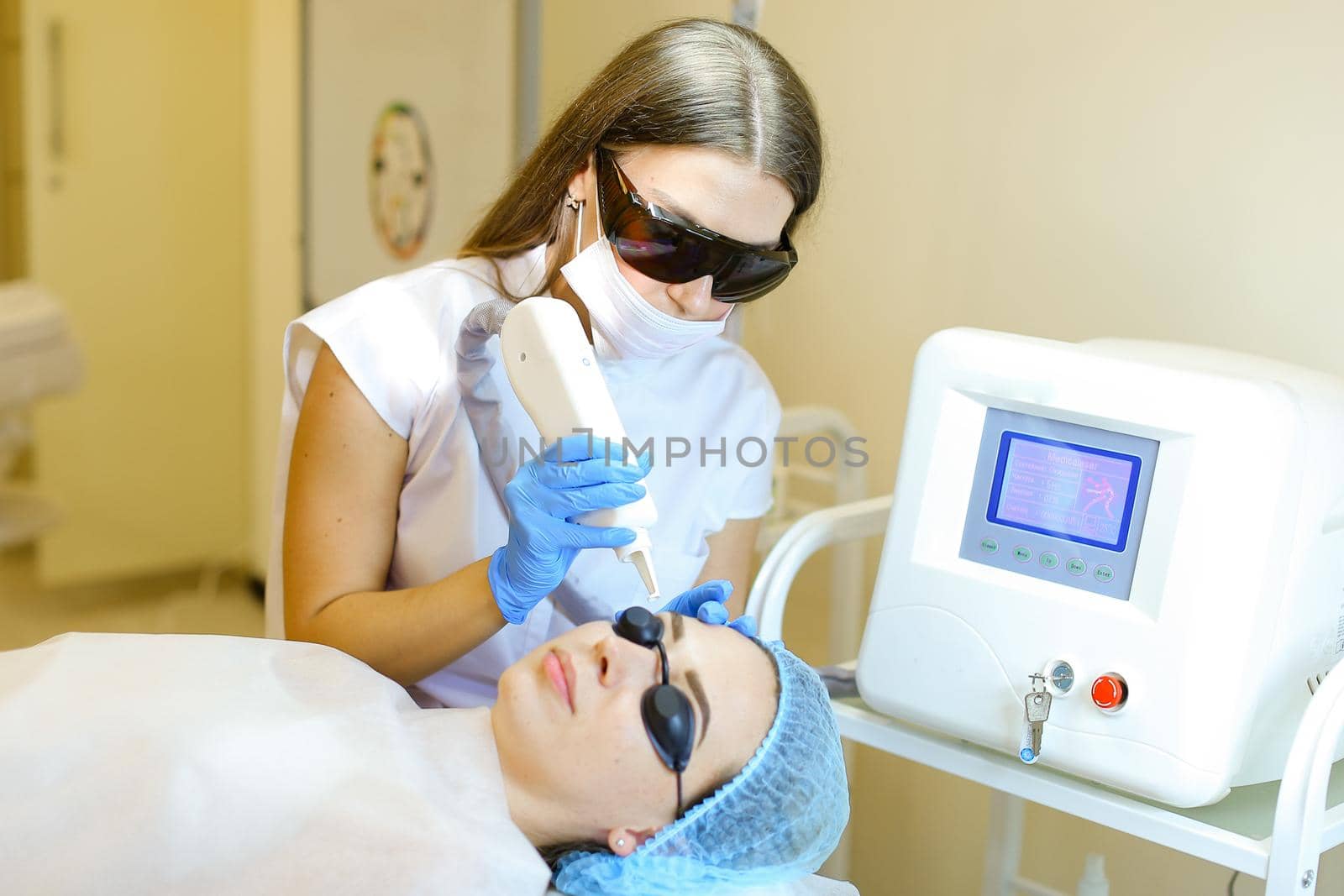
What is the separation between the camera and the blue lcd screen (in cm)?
112

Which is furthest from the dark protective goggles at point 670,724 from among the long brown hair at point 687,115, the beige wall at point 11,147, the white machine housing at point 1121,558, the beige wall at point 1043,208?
the beige wall at point 11,147

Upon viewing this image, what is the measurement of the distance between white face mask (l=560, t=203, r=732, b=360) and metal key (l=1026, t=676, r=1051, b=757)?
1.63 feet

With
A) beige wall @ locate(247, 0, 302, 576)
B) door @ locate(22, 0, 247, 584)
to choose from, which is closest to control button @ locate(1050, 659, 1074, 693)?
beige wall @ locate(247, 0, 302, 576)

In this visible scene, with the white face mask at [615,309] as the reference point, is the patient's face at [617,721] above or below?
below

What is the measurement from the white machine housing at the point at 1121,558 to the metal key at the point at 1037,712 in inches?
0.8

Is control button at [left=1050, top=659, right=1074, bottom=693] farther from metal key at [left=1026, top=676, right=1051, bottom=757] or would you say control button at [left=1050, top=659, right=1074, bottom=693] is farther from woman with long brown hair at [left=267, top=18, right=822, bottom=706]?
woman with long brown hair at [left=267, top=18, right=822, bottom=706]

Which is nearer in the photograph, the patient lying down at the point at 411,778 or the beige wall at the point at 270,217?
the patient lying down at the point at 411,778

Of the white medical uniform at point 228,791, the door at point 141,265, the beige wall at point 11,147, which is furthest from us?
the beige wall at point 11,147

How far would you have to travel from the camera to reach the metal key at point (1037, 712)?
1101 millimetres

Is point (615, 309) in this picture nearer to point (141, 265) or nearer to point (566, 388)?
point (566, 388)

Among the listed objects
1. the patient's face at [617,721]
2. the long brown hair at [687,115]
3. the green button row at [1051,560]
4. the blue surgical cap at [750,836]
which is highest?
the long brown hair at [687,115]

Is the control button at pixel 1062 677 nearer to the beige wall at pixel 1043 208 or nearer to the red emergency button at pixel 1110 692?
the red emergency button at pixel 1110 692

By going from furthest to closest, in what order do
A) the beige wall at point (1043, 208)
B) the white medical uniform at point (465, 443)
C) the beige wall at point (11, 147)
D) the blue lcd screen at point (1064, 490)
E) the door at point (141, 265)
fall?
the beige wall at point (11, 147) < the door at point (141, 265) < the beige wall at point (1043, 208) < the white medical uniform at point (465, 443) < the blue lcd screen at point (1064, 490)

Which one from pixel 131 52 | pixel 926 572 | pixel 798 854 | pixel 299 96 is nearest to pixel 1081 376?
pixel 926 572
